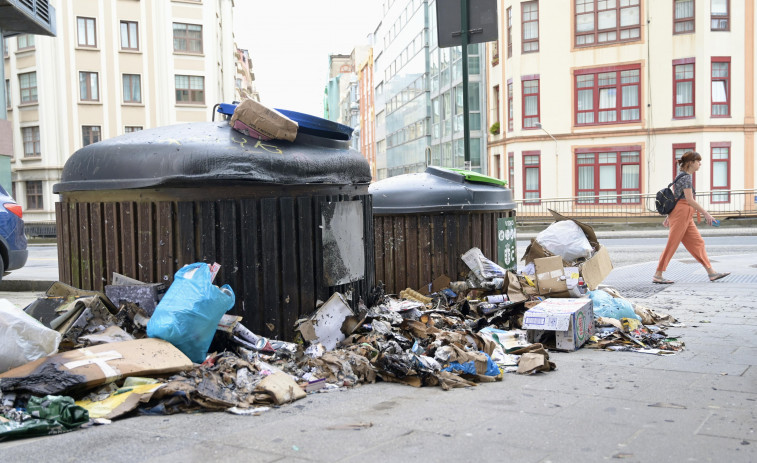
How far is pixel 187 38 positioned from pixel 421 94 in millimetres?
14444

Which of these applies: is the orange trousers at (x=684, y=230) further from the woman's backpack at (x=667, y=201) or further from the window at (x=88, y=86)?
the window at (x=88, y=86)

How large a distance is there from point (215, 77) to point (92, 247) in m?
39.7

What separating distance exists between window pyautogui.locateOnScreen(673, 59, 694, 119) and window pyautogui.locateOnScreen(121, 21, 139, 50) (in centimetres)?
2865

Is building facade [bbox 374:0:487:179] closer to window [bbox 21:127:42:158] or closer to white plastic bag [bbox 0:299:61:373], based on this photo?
window [bbox 21:127:42:158]

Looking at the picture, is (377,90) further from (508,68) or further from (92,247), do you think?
(92,247)

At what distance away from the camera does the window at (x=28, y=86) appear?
130ft

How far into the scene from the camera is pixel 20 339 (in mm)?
3807

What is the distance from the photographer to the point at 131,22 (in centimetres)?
4050

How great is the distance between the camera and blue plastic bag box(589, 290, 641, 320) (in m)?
6.16

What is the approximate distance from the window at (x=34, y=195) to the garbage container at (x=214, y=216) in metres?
37.8

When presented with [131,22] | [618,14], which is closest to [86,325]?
[618,14]

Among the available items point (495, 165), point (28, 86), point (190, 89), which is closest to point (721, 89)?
point (495, 165)

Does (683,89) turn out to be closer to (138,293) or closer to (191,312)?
(138,293)

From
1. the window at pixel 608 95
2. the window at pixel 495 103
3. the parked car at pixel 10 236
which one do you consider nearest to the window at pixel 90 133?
the window at pixel 495 103
